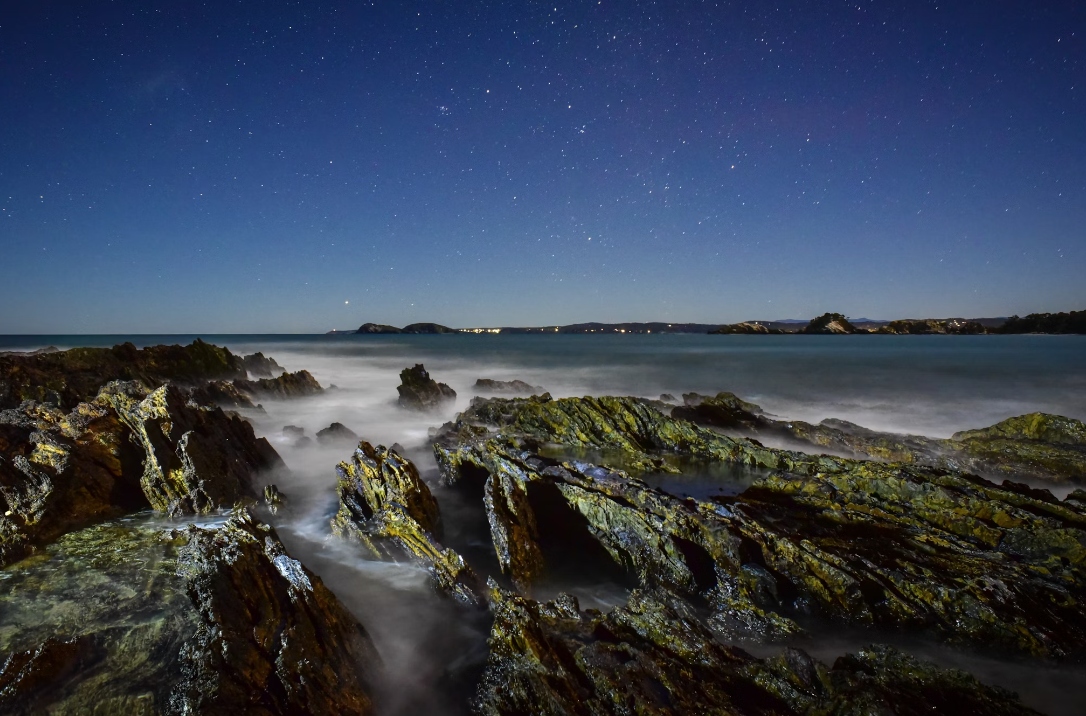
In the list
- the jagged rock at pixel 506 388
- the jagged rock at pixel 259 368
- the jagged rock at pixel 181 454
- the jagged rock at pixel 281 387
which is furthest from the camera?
the jagged rock at pixel 259 368

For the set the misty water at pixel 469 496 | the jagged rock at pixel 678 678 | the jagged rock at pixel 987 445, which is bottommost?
the misty water at pixel 469 496

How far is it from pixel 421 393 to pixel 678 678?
67.9ft

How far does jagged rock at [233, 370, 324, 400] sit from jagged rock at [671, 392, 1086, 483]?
903 inches

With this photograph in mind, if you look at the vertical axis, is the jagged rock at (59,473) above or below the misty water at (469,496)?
above

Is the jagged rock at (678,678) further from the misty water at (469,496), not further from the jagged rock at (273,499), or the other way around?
the jagged rock at (273,499)

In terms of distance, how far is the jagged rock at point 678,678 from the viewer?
441 centimetres

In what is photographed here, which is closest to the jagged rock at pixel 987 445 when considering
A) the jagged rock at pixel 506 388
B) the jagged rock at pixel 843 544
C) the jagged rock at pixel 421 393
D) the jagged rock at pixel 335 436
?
the jagged rock at pixel 843 544

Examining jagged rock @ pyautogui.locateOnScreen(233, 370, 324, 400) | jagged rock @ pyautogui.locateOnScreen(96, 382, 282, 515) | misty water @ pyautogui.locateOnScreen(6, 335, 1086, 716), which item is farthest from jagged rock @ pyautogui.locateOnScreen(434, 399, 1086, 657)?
jagged rock @ pyautogui.locateOnScreen(233, 370, 324, 400)

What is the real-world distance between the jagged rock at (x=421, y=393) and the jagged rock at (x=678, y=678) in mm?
18648

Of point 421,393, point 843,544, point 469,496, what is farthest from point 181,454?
point 421,393

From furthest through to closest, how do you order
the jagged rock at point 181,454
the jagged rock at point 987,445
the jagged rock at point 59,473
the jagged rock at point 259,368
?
Result: the jagged rock at point 259,368
the jagged rock at point 987,445
the jagged rock at point 181,454
the jagged rock at point 59,473

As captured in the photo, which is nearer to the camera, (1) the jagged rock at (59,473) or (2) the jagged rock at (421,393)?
(1) the jagged rock at (59,473)

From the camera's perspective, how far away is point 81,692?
5.08 meters

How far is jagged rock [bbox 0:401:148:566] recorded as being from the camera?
8.53 metres
